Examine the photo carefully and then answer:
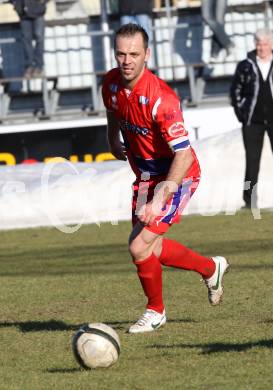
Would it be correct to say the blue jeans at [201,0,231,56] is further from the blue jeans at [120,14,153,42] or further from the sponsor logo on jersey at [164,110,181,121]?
the sponsor logo on jersey at [164,110,181,121]

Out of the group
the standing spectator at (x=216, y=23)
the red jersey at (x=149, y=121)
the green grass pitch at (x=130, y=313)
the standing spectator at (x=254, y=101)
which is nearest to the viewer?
the green grass pitch at (x=130, y=313)

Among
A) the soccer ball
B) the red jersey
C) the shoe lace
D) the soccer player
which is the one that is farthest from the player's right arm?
the soccer ball

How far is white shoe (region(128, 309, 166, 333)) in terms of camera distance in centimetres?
789

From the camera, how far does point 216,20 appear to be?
21859 millimetres

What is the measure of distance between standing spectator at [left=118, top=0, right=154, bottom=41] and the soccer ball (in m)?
14.6

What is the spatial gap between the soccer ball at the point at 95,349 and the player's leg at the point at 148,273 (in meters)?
1.14

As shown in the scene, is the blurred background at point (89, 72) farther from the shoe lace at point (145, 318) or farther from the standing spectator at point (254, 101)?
the shoe lace at point (145, 318)

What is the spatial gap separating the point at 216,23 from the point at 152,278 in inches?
570

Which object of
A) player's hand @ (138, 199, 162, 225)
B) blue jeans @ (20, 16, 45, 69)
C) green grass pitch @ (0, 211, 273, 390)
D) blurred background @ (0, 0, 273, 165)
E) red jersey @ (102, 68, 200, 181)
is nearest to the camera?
green grass pitch @ (0, 211, 273, 390)

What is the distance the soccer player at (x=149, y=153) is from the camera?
757cm

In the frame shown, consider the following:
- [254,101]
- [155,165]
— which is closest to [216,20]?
[254,101]

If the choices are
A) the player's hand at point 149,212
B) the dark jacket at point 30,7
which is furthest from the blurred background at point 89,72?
the player's hand at point 149,212

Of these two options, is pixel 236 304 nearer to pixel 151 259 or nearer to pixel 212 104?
pixel 151 259

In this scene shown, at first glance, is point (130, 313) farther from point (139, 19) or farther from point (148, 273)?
point (139, 19)
